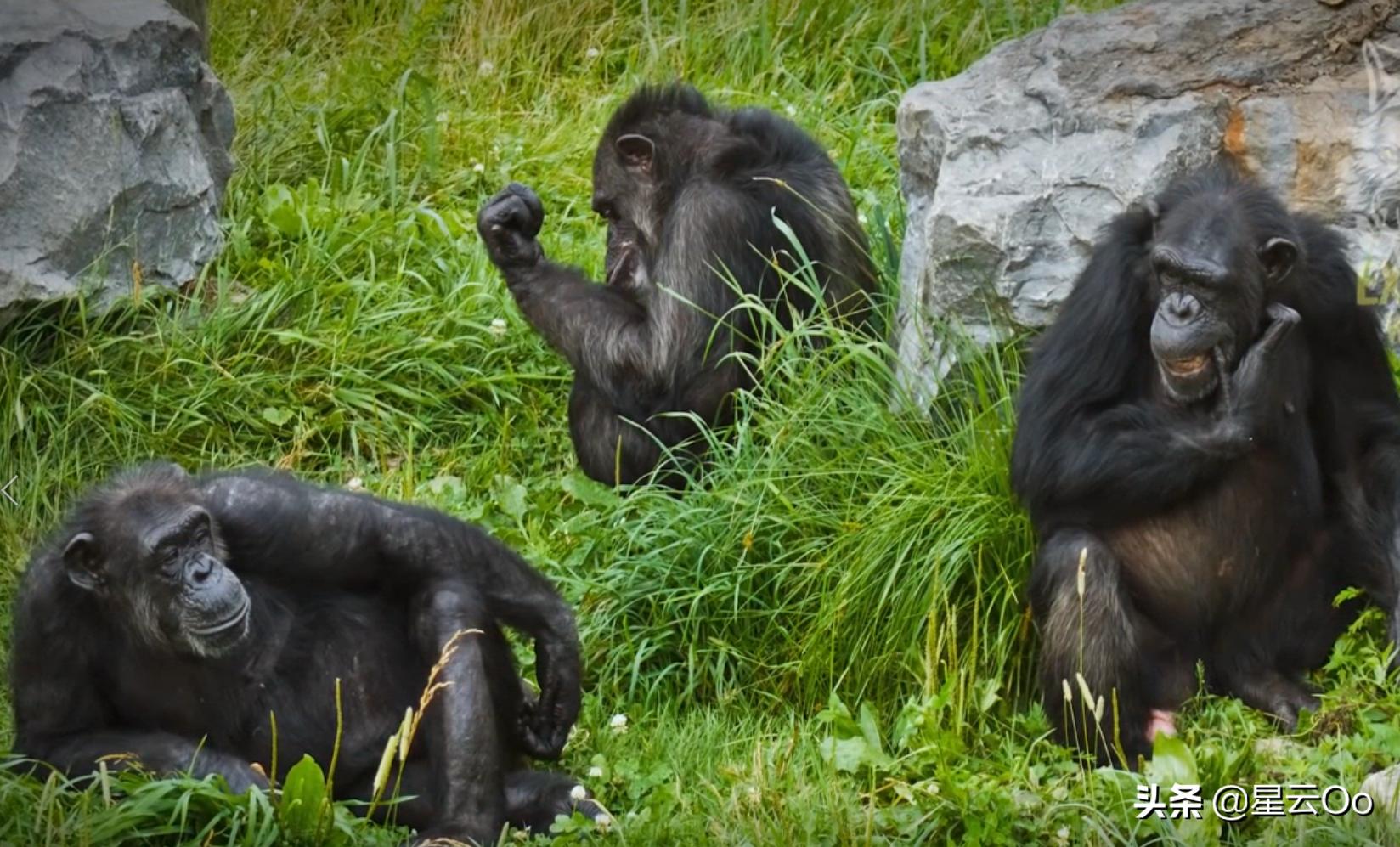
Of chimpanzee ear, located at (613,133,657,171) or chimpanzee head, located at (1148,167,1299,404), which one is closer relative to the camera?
chimpanzee head, located at (1148,167,1299,404)

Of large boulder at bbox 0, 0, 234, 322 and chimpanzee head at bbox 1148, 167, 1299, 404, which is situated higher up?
chimpanzee head at bbox 1148, 167, 1299, 404

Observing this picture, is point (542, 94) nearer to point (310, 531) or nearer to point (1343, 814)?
point (310, 531)

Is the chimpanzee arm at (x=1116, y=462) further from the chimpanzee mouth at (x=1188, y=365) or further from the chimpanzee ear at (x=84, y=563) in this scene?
the chimpanzee ear at (x=84, y=563)

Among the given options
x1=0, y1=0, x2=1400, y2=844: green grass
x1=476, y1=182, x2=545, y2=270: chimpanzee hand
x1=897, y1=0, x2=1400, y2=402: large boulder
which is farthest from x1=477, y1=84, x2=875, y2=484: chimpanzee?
x1=897, y1=0, x2=1400, y2=402: large boulder

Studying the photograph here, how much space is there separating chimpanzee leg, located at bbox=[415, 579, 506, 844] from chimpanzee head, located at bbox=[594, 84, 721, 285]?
8.51ft

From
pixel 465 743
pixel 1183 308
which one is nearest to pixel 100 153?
pixel 465 743

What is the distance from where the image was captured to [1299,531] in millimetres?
5961

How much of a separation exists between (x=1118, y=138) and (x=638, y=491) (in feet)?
6.42

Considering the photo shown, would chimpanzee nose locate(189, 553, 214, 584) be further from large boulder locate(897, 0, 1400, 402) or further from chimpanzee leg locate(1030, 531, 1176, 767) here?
large boulder locate(897, 0, 1400, 402)

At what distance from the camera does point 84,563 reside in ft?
17.8

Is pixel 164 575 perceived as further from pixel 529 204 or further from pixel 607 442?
pixel 529 204

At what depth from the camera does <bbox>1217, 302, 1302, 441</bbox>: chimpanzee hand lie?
566 centimetres

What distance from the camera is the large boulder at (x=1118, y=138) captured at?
6.73 meters

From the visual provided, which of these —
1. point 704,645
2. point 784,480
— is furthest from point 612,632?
point 784,480
